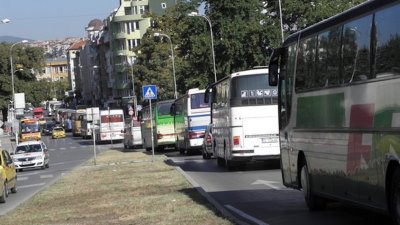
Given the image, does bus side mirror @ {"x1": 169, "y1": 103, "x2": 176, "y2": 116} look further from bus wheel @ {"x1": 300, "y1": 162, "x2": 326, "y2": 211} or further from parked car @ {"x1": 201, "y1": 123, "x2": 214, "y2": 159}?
bus wheel @ {"x1": 300, "y1": 162, "x2": 326, "y2": 211}

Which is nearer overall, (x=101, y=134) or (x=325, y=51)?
(x=325, y=51)

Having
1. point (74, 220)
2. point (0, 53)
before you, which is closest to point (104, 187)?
point (74, 220)

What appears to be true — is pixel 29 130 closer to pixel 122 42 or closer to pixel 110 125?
pixel 110 125

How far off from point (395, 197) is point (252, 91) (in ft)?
47.6

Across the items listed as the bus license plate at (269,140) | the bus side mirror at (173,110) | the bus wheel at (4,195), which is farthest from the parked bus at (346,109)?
the bus side mirror at (173,110)

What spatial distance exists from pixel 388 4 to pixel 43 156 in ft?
108

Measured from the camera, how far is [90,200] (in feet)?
55.4

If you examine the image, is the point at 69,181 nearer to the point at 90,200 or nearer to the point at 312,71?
the point at 90,200

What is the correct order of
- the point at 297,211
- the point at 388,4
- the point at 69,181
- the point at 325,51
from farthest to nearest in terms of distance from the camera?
the point at 69,181 → the point at 297,211 → the point at 325,51 → the point at 388,4

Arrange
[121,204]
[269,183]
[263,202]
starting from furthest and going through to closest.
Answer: [269,183] → [121,204] → [263,202]

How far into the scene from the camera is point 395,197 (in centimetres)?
883

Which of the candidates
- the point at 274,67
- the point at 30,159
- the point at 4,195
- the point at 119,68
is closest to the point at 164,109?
the point at 30,159

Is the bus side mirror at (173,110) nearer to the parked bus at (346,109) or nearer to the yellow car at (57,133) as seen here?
the parked bus at (346,109)

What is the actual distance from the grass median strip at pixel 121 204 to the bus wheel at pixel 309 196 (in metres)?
1.68
